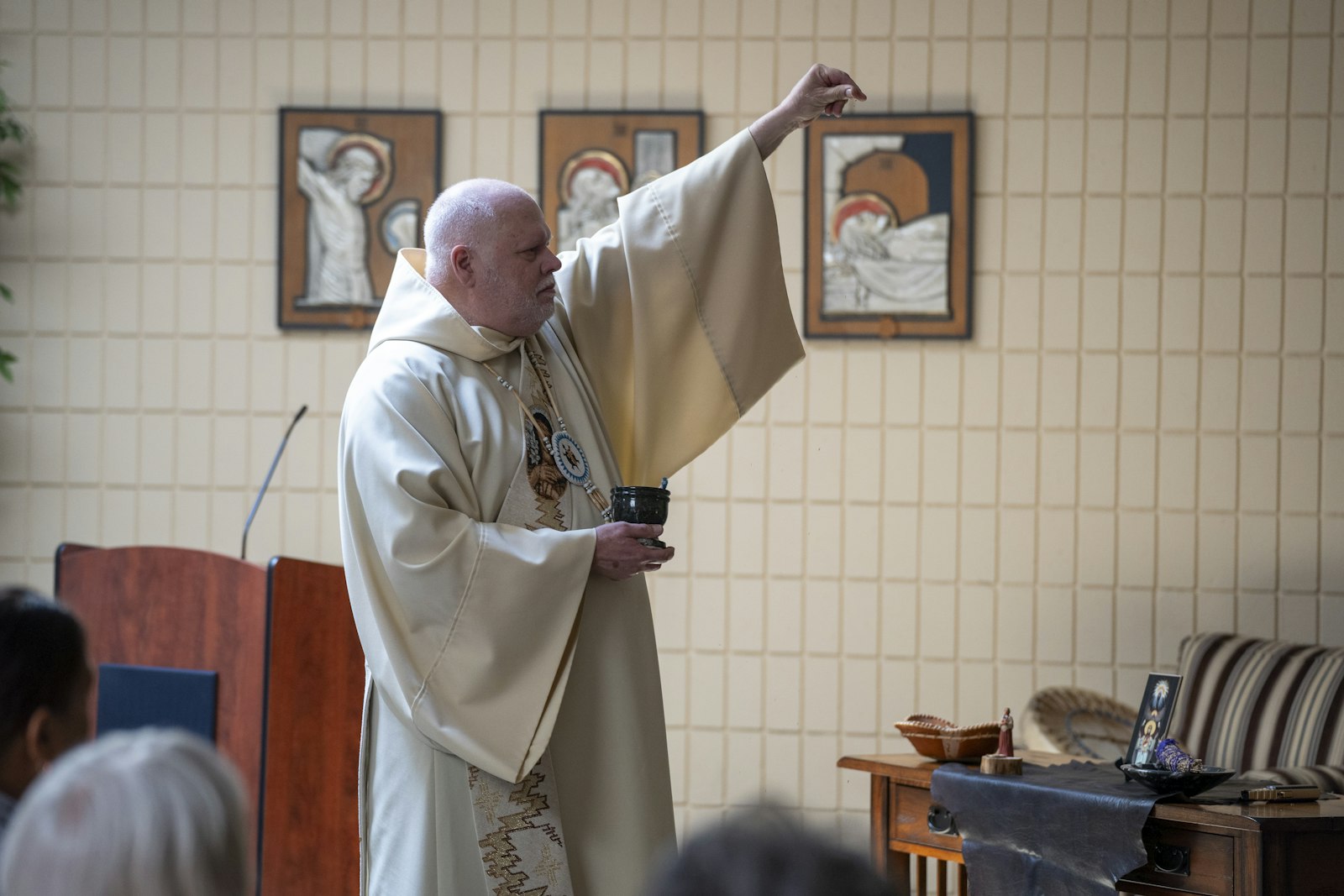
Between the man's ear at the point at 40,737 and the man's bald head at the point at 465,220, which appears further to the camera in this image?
the man's bald head at the point at 465,220

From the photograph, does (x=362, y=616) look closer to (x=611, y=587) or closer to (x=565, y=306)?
(x=611, y=587)

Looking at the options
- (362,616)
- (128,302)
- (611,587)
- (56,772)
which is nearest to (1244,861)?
(611,587)

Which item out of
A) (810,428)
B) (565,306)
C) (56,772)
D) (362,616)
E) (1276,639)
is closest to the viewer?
(56,772)

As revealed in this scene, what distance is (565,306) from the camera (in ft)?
8.74

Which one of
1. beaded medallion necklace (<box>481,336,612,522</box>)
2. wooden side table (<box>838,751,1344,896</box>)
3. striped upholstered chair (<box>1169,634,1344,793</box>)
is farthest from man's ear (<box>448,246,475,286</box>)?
striped upholstered chair (<box>1169,634,1344,793</box>)

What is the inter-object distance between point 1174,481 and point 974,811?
1581mm

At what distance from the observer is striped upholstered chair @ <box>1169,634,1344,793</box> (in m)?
3.36

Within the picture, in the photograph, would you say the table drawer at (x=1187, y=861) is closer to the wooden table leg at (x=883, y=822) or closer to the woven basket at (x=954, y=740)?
the woven basket at (x=954, y=740)

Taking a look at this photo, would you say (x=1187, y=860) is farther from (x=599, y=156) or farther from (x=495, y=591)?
(x=599, y=156)

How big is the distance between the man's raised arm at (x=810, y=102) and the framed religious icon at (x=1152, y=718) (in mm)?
1302

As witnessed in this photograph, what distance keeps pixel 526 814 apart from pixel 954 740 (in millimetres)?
1177

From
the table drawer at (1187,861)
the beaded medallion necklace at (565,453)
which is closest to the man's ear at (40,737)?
the beaded medallion necklace at (565,453)

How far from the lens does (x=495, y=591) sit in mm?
2213

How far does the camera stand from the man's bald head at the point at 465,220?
2443 mm
